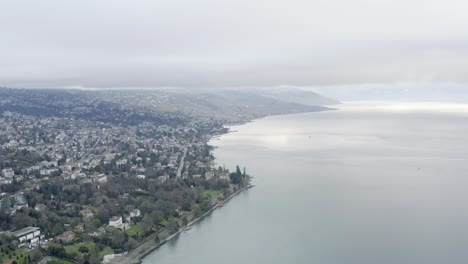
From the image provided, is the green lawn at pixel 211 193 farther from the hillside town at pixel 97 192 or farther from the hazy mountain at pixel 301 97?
the hazy mountain at pixel 301 97

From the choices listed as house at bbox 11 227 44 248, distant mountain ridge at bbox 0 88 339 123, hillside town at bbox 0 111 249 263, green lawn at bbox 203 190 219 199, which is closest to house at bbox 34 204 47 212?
hillside town at bbox 0 111 249 263

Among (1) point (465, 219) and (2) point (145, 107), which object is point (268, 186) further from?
(2) point (145, 107)

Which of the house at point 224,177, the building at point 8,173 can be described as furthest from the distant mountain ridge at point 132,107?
the house at point 224,177

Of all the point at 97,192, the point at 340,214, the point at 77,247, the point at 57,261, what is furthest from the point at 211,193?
the point at 57,261

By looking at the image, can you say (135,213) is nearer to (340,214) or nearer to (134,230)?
(134,230)

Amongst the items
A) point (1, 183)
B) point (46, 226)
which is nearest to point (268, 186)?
point (46, 226)

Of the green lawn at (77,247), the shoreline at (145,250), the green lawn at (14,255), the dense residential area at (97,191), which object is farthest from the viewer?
the dense residential area at (97,191)
